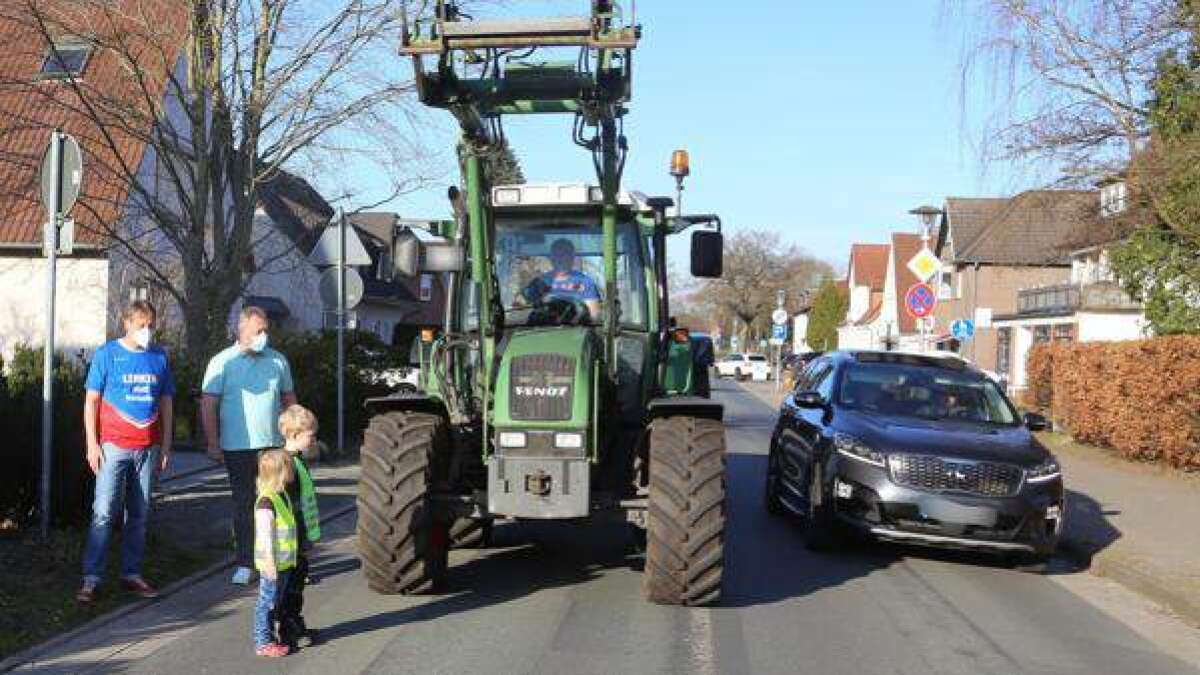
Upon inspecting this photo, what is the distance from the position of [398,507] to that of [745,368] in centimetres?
5798

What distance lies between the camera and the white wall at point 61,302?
82.1 ft

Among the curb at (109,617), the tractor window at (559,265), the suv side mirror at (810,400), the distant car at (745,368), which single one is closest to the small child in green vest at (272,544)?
the curb at (109,617)

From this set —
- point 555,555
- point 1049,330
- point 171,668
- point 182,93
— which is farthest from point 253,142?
point 1049,330

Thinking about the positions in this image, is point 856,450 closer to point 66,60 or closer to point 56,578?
point 56,578

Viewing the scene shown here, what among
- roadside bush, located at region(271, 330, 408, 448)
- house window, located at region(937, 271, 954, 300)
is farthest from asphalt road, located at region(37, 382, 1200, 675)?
house window, located at region(937, 271, 954, 300)

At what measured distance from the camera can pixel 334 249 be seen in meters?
15.1

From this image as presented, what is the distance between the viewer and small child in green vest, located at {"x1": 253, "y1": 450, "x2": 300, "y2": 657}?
5.91 meters

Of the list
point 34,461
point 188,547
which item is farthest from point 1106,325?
point 34,461

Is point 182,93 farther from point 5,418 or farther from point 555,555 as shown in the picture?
point 555,555

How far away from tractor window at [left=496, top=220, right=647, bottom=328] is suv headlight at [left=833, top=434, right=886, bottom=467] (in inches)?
82.0

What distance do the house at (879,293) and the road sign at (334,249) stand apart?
41.6m

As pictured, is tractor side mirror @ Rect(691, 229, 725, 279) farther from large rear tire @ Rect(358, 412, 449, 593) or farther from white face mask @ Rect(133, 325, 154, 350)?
white face mask @ Rect(133, 325, 154, 350)

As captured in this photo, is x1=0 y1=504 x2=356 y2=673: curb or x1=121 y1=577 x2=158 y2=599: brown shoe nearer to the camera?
x1=0 y1=504 x2=356 y2=673: curb

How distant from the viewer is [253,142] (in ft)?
54.9
